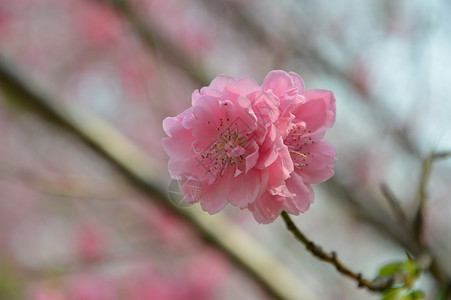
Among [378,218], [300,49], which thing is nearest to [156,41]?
[300,49]

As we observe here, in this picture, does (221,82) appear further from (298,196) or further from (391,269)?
(391,269)

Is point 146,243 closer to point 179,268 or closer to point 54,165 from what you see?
point 179,268

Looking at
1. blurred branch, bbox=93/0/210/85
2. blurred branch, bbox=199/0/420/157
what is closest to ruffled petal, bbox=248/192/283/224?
blurred branch, bbox=93/0/210/85

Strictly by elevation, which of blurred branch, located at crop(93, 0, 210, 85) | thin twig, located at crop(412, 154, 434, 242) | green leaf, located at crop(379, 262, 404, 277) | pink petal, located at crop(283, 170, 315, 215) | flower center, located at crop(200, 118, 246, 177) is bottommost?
green leaf, located at crop(379, 262, 404, 277)

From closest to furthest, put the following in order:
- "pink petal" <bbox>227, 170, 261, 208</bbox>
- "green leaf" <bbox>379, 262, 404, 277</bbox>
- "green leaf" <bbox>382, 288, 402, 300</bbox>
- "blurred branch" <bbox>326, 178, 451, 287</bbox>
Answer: "pink petal" <bbox>227, 170, 261, 208</bbox> → "green leaf" <bbox>382, 288, 402, 300</bbox> → "green leaf" <bbox>379, 262, 404, 277</bbox> → "blurred branch" <bbox>326, 178, 451, 287</bbox>

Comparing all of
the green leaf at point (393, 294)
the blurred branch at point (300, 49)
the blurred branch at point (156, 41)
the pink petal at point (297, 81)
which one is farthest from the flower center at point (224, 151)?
the blurred branch at point (300, 49)

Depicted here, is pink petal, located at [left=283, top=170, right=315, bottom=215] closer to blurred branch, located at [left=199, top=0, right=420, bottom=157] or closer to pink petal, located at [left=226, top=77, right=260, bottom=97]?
pink petal, located at [left=226, top=77, right=260, bottom=97]

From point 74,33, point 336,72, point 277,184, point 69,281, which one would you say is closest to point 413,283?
point 277,184
